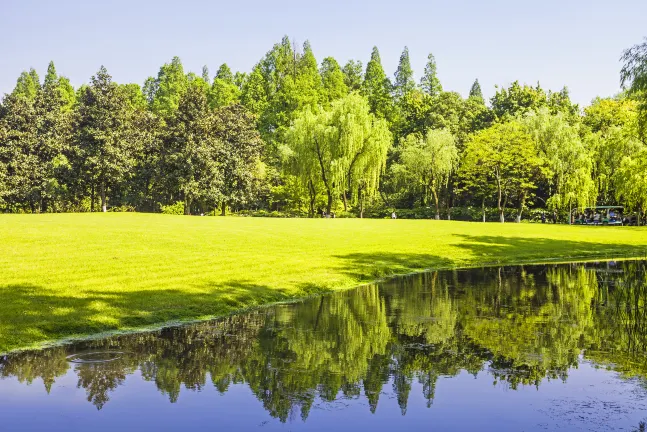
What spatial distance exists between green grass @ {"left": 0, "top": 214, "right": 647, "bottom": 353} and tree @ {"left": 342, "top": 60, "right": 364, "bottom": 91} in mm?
70086

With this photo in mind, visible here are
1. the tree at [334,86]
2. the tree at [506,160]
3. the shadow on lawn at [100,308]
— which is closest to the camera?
the shadow on lawn at [100,308]

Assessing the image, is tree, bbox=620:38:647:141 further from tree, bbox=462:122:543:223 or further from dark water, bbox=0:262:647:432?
tree, bbox=462:122:543:223

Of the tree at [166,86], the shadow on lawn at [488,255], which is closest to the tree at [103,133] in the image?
the shadow on lawn at [488,255]

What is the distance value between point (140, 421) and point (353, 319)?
8.22m

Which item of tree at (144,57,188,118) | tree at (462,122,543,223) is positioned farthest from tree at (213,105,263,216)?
tree at (144,57,188,118)

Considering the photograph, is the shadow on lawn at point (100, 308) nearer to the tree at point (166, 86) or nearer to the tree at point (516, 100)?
the tree at point (516, 100)

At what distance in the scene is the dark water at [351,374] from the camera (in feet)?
28.3

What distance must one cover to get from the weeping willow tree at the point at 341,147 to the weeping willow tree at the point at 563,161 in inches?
762

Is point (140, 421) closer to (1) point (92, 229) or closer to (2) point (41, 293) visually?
(2) point (41, 293)

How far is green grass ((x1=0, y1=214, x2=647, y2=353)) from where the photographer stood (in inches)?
608

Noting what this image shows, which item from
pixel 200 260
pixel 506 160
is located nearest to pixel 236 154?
pixel 506 160

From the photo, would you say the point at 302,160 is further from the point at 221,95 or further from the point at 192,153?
the point at 221,95

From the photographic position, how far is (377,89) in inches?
4306

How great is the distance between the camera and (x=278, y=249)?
31.5 m
